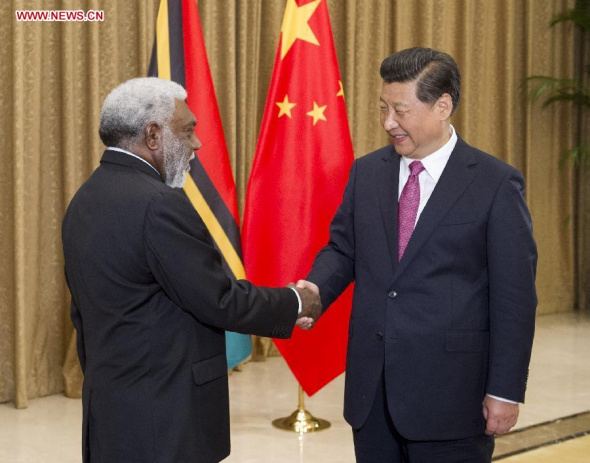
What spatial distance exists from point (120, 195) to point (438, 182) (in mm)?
825

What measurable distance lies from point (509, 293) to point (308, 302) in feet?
1.95

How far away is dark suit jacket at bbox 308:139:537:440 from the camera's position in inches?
85.2

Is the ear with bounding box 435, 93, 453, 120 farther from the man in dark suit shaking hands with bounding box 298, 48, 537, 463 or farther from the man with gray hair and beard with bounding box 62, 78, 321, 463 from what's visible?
the man with gray hair and beard with bounding box 62, 78, 321, 463

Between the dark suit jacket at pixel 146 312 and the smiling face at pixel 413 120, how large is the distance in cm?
60

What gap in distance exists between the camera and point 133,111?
215cm

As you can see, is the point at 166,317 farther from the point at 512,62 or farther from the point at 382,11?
the point at 512,62

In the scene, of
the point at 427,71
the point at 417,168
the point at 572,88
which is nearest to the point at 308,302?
the point at 417,168

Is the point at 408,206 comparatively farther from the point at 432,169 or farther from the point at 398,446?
the point at 398,446

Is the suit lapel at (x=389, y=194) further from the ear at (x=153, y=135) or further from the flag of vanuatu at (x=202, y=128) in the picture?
the flag of vanuatu at (x=202, y=128)

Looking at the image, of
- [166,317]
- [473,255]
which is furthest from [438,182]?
[166,317]

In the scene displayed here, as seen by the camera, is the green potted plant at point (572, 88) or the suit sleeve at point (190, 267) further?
the green potted plant at point (572, 88)

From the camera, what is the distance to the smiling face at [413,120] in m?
2.32
